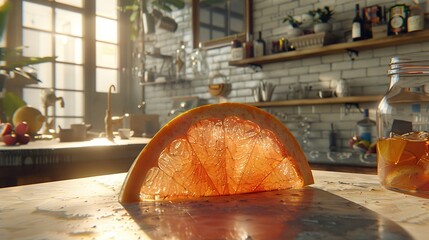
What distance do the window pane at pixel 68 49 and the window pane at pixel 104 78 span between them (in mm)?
374

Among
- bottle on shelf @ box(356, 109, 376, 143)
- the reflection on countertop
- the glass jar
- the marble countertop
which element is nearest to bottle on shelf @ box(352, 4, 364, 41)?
bottle on shelf @ box(356, 109, 376, 143)

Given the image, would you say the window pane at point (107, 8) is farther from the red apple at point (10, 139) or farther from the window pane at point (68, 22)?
the red apple at point (10, 139)

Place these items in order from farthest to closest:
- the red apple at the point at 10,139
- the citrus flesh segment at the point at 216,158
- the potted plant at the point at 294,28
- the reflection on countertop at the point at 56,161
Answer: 1. the potted plant at the point at 294,28
2. the red apple at the point at 10,139
3. the reflection on countertop at the point at 56,161
4. the citrus flesh segment at the point at 216,158

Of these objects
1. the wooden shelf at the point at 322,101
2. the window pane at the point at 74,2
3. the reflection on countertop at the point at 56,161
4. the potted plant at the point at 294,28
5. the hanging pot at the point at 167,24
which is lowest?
the reflection on countertop at the point at 56,161

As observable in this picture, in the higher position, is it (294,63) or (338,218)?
(294,63)

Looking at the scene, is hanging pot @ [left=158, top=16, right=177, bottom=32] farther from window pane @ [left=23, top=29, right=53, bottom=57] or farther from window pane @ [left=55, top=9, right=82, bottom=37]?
window pane @ [left=23, top=29, right=53, bottom=57]

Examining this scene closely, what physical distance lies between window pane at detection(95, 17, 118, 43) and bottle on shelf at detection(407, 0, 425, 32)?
177 inches

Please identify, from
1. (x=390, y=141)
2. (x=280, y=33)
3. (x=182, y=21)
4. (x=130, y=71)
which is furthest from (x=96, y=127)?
(x=390, y=141)

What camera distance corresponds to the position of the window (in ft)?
16.8

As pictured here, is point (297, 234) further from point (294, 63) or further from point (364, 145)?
point (294, 63)

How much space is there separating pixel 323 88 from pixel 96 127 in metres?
3.59

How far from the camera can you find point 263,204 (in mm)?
563

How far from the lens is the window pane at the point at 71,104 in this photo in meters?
5.46

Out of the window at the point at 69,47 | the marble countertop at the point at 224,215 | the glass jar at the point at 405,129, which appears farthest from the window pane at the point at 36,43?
the glass jar at the point at 405,129
